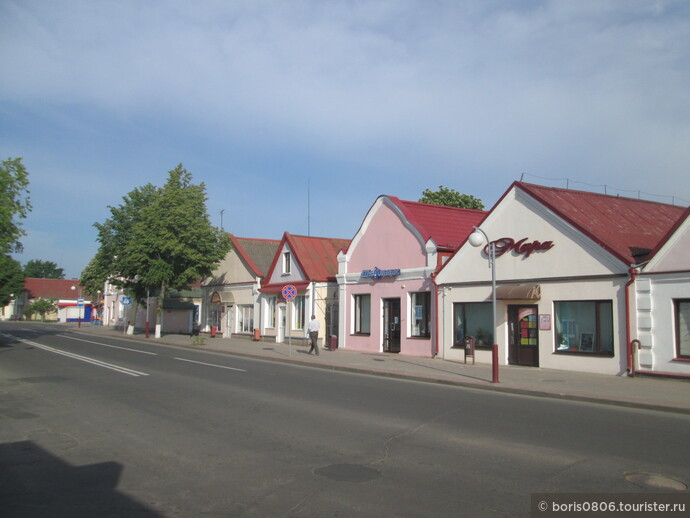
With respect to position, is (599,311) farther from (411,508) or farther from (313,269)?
(313,269)

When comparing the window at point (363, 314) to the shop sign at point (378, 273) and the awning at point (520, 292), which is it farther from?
the awning at point (520, 292)

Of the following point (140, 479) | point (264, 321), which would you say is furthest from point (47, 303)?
point (140, 479)

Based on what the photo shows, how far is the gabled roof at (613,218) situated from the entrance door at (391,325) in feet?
27.2

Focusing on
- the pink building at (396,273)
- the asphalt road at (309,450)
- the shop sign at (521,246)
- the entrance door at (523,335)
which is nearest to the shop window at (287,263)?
the pink building at (396,273)

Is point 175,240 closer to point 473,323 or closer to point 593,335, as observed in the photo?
point 473,323

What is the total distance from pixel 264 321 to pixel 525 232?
19.8m

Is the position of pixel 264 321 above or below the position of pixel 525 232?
below

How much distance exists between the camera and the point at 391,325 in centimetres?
2656

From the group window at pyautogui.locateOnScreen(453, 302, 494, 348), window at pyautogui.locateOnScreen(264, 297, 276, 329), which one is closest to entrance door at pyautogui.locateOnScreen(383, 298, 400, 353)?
window at pyautogui.locateOnScreen(453, 302, 494, 348)

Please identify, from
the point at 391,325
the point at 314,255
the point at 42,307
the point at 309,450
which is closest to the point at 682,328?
the point at 391,325

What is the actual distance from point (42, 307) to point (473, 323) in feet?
284

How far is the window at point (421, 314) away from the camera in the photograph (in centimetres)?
2473

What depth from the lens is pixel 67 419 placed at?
34.4 feet

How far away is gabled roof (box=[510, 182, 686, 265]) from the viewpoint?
18.3m
